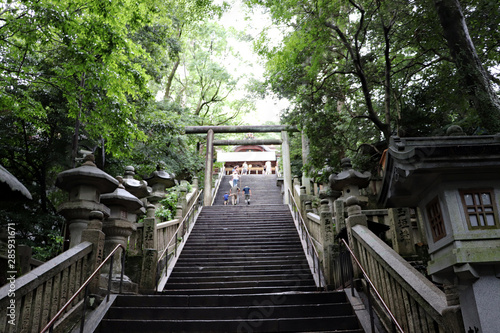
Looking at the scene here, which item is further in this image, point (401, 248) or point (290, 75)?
point (290, 75)

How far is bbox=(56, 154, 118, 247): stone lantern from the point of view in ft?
19.8

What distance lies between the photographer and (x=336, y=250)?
6.90 metres

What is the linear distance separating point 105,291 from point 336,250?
4351mm

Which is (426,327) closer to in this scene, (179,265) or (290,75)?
(179,265)

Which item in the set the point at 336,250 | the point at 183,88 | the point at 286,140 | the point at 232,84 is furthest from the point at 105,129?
the point at 183,88

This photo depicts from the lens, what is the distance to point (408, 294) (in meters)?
3.62

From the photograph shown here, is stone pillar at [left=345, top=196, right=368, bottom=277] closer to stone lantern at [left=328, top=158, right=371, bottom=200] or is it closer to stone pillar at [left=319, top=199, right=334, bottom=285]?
stone pillar at [left=319, top=199, right=334, bottom=285]

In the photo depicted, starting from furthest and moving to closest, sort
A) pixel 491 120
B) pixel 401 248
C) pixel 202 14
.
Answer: pixel 202 14 < pixel 401 248 < pixel 491 120

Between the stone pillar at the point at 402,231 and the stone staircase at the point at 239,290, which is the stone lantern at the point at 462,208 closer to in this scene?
the stone staircase at the point at 239,290

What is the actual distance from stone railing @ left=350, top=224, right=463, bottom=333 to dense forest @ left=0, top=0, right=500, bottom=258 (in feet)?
10.2

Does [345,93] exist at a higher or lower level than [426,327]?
higher

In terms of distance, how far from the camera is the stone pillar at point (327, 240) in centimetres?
692

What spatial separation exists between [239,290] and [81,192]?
361 centimetres

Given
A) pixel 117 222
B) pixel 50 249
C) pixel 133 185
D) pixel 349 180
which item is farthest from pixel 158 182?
pixel 349 180
